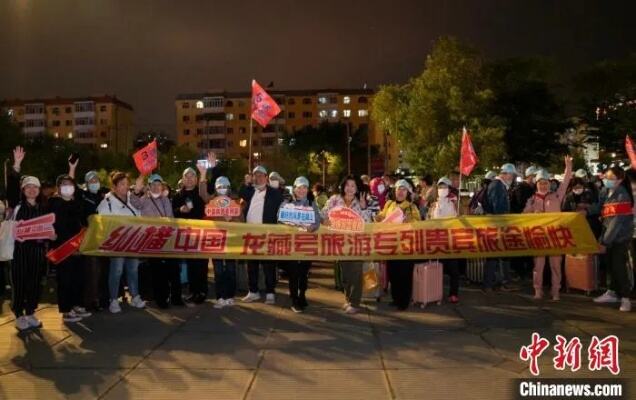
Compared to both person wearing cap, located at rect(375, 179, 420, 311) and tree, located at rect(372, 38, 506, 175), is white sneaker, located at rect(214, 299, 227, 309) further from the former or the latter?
tree, located at rect(372, 38, 506, 175)

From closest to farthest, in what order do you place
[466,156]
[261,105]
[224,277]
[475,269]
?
1. [224,277]
2. [475,269]
3. [466,156]
4. [261,105]

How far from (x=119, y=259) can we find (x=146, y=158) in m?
3.86

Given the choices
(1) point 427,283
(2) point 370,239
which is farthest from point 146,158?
(1) point 427,283

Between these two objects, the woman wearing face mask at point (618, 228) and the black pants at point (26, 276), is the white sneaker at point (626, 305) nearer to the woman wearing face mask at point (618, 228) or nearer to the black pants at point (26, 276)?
the woman wearing face mask at point (618, 228)

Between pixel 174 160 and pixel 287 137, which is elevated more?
pixel 287 137

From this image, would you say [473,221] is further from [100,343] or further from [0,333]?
[0,333]

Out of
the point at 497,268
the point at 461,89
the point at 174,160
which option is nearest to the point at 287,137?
the point at 174,160

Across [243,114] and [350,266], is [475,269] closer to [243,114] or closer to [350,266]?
[350,266]

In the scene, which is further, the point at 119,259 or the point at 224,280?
the point at 224,280

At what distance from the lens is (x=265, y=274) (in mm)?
9898

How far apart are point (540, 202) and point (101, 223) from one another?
658cm

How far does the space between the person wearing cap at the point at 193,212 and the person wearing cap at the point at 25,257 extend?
2.03 metres

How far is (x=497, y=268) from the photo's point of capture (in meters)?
10.8

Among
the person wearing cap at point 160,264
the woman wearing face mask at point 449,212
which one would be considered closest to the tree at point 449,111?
the woman wearing face mask at point 449,212
